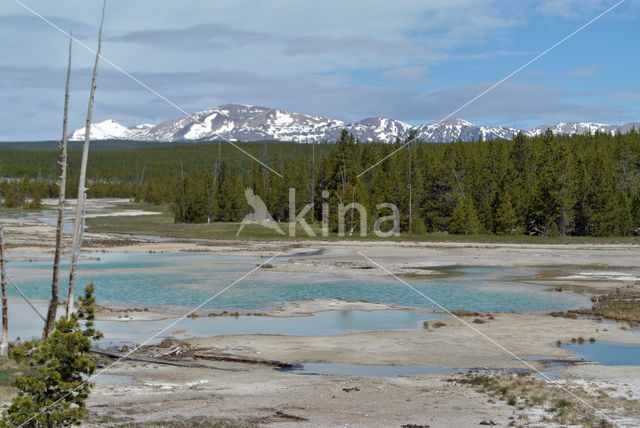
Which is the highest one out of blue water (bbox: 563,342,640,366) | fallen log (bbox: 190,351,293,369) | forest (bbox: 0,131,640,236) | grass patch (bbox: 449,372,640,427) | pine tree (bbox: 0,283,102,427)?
forest (bbox: 0,131,640,236)

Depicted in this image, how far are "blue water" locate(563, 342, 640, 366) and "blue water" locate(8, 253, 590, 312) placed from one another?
8761 millimetres

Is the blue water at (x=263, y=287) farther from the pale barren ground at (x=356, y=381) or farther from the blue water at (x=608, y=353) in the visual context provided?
the blue water at (x=608, y=353)

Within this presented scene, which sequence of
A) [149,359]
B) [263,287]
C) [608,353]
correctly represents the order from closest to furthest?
[149,359] → [608,353] → [263,287]

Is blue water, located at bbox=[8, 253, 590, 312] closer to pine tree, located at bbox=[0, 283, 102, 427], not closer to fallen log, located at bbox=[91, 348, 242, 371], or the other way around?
fallen log, located at bbox=[91, 348, 242, 371]

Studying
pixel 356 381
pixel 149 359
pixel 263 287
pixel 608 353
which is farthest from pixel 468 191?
pixel 356 381

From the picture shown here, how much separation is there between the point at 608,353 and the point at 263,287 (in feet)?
73.6

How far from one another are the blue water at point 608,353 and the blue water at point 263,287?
28.7ft

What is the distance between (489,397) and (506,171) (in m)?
82.0

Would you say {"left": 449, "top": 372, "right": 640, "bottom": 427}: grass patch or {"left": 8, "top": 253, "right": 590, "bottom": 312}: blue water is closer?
{"left": 449, "top": 372, "right": 640, "bottom": 427}: grass patch

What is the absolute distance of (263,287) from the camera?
43.5m

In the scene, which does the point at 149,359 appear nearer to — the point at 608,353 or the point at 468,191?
the point at 608,353

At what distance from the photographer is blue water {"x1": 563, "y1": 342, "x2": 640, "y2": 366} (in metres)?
24.8

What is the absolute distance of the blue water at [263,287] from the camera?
38.1 meters

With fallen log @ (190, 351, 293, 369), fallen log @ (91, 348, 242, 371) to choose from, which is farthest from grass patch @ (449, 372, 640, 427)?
fallen log @ (91, 348, 242, 371)
